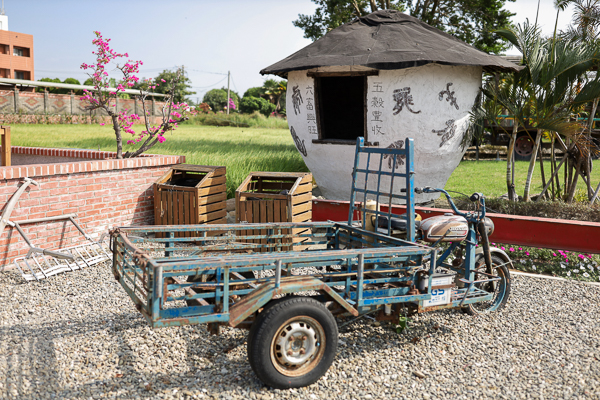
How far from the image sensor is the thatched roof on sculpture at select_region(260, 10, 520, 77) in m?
7.84

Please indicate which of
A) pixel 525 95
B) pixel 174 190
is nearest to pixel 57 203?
pixel 174 190

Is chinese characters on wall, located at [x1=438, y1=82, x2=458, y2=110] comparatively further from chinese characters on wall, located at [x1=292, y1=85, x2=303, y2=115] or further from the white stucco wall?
chinese characters on wall, located at [x1=292, y1=85, x2=303, y2=115]

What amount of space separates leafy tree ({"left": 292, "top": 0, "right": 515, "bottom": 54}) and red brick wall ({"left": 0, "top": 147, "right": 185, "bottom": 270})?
13152 millimetres

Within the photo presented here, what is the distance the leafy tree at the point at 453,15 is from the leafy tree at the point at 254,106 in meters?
42.8

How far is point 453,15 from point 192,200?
1599 cm

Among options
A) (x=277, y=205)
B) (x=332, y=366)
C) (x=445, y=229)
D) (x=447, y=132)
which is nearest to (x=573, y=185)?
(x=447, y=132)

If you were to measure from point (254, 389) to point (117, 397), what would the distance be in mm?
878

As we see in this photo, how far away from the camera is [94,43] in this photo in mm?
8766

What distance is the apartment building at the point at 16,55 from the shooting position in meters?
52.5

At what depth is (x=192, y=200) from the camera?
7.21 meters

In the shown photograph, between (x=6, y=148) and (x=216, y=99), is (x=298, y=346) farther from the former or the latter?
(x=216, y=99)

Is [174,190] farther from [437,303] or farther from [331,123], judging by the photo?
[331,123]

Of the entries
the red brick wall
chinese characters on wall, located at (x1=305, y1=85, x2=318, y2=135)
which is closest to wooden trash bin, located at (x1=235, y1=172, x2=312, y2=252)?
the red brick wall

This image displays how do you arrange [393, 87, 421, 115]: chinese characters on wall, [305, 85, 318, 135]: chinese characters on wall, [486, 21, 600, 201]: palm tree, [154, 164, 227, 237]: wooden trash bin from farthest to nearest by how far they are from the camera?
[305, 85, 318, 135]: chinese characters on wall → [393, 87, 421, 115]: chinese characters on wall → [486, 21, 600, 201]: palm tree → [154, 164, 227, 237]: wooden trash bin
